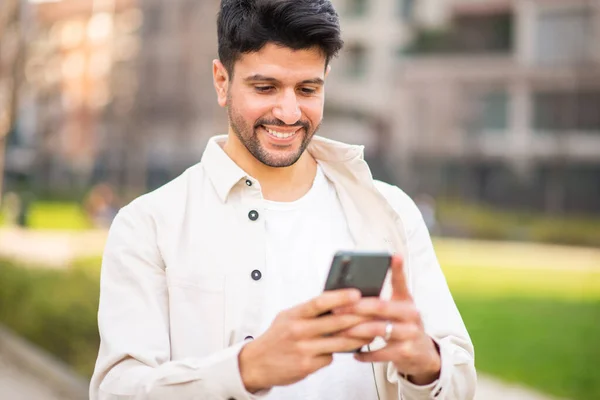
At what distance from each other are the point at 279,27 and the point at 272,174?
17.0 inches

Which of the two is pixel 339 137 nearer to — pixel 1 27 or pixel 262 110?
pixel 1 27

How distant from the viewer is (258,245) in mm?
2500

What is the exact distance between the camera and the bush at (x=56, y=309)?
8680 mm

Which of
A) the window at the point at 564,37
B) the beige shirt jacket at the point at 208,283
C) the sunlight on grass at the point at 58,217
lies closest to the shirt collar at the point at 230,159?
the beige shirt jacket at the point at 208,283

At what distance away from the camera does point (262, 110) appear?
2.47 m

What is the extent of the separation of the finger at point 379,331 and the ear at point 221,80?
91 cm

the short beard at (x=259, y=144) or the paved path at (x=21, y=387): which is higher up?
the short beard at (x=259, y=144)

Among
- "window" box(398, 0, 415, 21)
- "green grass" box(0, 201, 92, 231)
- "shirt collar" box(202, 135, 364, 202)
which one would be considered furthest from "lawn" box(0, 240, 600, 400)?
"window" box(398, 0, 415, 21)

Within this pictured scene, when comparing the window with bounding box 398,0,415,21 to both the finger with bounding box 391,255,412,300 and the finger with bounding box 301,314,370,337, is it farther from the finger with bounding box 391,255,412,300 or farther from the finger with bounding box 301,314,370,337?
the finger with bounding box 301,314,370,337

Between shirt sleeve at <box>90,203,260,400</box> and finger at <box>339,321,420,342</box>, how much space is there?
31 cm

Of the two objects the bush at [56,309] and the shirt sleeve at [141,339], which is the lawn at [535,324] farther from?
the shirt sleeve at [141,339]

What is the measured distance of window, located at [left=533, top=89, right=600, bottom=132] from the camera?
3759 cm

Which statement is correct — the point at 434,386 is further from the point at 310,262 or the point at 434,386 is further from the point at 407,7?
the point at 407,7

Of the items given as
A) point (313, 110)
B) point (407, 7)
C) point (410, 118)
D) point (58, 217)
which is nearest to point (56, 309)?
point (313, 110)
